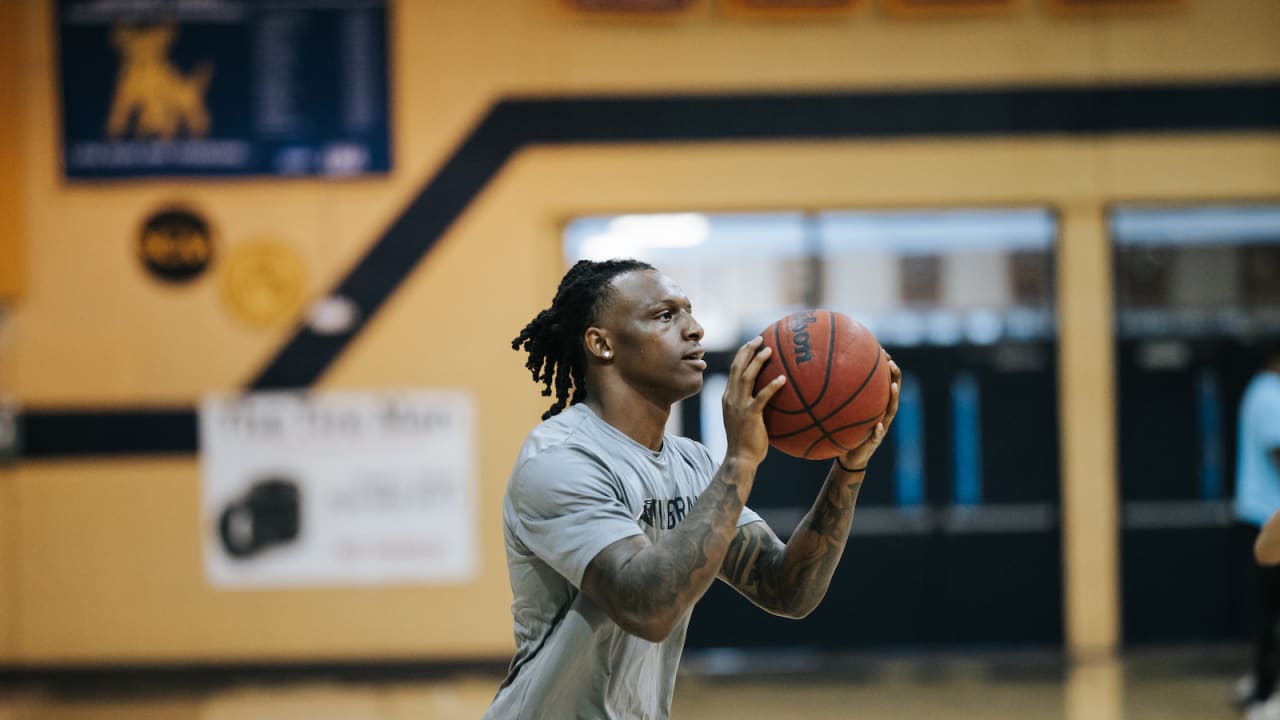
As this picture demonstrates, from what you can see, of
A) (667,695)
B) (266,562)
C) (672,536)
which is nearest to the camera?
(672,536)

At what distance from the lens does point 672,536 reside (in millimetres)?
1824

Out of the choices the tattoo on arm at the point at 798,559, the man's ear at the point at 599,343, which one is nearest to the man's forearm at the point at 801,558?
the tattoo on arm at the point at 798,559

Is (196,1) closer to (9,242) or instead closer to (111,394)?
(9,242)

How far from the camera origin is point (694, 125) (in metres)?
6.46

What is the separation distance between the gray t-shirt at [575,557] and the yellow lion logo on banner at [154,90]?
16.8 feet

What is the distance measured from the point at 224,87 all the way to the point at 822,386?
5.26 metres

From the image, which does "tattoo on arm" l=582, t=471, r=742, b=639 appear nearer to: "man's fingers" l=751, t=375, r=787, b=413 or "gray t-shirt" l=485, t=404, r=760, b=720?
"gray t-shirt" l=485, t=404, r=760, b=720

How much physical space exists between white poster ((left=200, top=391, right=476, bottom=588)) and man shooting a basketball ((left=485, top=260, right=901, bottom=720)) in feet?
13.6

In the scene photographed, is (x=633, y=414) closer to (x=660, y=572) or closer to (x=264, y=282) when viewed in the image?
(x=660, y=572)

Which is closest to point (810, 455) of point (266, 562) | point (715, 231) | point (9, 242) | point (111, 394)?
point (715, 231)

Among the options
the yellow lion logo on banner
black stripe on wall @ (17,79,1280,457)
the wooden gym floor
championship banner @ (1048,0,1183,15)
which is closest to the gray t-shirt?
the wooden gym floor

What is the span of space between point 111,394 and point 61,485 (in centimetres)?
57

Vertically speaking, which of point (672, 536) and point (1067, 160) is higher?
point (1067, 160)

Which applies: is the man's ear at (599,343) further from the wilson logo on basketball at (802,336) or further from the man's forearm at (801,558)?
the man's forearm at (801,558)
